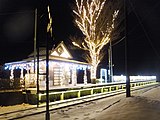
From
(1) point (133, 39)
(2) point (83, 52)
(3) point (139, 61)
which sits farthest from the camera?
(3) point (139, 61)

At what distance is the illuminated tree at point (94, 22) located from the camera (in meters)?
38.9

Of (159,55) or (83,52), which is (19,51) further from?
(159,55)

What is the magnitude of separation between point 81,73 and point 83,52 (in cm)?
566

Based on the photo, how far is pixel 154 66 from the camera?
3752 inches

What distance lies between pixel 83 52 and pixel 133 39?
25686mm

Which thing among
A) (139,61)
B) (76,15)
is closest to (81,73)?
(76,15)

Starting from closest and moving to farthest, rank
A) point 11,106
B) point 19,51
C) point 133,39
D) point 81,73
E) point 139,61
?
point 11,106 < point 19,51 < point 81,73 < point 133,39 < point 139,61

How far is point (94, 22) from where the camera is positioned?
39.0 m

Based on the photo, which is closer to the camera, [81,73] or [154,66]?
[81,73]

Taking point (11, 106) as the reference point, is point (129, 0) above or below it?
above

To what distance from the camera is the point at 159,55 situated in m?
81.9

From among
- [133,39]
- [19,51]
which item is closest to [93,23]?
[19,51]

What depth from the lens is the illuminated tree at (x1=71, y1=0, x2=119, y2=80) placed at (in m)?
38.9

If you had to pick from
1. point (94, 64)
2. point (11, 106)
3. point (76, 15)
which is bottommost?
point (11, 106)
